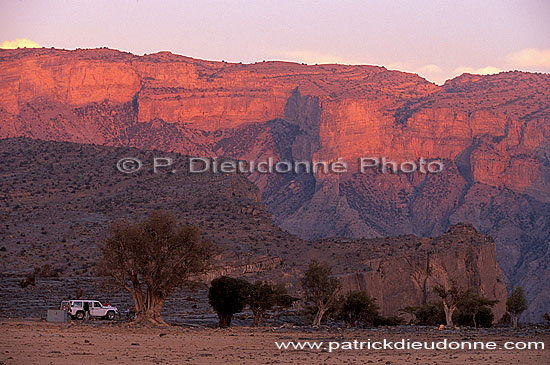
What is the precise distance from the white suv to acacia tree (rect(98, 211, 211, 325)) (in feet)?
8.24

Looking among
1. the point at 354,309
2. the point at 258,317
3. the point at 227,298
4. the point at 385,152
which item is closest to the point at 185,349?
the point at 227,298

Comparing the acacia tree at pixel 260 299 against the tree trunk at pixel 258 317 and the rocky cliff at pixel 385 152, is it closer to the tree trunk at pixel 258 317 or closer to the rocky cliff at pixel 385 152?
the tree trunk at pixel 258 317

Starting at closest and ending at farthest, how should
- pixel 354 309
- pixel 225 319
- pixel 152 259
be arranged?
pixel 152 259 < pixel 225 319 < pixel 354 309

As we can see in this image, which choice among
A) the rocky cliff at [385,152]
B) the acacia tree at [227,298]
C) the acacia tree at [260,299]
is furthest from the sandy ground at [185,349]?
the rocky cliff at [385,152]

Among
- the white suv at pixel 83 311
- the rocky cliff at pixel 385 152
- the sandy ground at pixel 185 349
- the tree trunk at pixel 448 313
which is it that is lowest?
the tree trunk at pixel 448 313

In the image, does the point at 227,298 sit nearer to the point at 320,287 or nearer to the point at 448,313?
the point at 320,287

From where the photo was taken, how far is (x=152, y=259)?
153 ft

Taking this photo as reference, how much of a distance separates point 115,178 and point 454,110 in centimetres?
10908

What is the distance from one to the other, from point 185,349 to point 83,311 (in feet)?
46.6

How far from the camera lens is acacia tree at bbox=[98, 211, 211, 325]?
153ft

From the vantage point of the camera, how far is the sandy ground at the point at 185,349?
31875 mm

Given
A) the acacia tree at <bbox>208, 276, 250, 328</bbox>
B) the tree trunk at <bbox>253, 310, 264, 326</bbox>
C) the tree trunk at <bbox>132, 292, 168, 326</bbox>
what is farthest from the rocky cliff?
the tree trunk at <bbox>132, 292, 168, 326</bbox>

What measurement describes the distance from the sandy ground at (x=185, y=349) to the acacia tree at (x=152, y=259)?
274 cm

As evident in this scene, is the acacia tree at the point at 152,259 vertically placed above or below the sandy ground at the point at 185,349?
above
